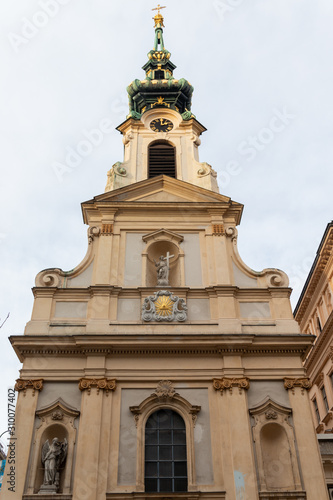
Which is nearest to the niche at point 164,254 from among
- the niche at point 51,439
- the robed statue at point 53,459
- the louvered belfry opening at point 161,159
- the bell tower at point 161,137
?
the bell tower at point 161,137

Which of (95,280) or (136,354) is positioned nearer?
(136,354)

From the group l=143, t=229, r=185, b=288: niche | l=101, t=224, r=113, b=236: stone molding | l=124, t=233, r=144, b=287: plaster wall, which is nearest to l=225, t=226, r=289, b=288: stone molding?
l=143, t=229, r=185, b=288: niche

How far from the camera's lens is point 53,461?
587 inches

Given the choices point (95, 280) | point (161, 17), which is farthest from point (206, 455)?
point (161, 17)

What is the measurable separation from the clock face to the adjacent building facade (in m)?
8.15

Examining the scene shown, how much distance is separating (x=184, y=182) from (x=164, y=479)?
10.7m

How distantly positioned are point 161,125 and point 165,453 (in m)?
14.6

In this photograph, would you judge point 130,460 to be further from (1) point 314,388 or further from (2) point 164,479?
(1) point 314,388

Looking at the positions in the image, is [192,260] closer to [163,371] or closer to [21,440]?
[163,371]

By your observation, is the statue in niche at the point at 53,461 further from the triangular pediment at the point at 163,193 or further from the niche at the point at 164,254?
the triangular pediment at the point at 163,193

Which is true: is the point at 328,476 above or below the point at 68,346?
below

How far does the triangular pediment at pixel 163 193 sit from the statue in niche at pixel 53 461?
894 centimetres

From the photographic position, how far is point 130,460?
15.1 metres

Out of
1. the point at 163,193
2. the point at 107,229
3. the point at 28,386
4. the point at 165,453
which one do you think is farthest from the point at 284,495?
the point at 163,193
